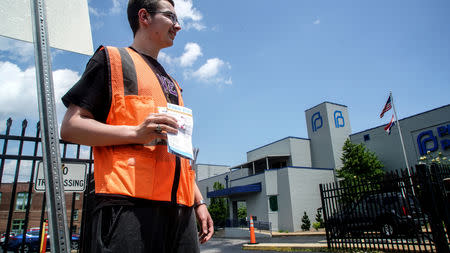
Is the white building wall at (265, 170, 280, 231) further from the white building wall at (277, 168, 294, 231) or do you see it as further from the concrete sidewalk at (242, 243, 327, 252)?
the concrete sidewalk at (242, 243, 327, 252)

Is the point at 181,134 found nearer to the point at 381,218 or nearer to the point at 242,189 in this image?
the point at 381,218

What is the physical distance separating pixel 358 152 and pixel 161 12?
2472 centimetres

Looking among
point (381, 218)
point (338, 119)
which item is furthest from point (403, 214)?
point (338, 119)

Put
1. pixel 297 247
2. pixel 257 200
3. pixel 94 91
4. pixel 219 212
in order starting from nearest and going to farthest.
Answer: pixel 94 91
pixel 297 247
pixel 257 200
pixel 219 212

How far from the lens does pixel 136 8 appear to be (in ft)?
4.94

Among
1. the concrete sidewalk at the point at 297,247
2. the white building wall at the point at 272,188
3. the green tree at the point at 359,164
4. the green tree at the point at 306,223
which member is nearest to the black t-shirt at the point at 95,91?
the concrete sidewalk at the point at 297,247

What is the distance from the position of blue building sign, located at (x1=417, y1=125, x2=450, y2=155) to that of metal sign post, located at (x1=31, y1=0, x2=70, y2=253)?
84.5ft

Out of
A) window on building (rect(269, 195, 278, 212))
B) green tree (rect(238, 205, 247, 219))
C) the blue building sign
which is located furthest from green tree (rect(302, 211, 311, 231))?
the blue building sign

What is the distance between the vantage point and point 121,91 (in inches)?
46.1

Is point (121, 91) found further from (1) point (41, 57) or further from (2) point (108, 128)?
(1) point (41, 57)

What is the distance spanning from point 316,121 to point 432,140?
10107mm

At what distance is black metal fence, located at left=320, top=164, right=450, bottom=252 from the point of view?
6422mm

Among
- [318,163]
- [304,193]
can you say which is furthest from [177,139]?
[318,163]

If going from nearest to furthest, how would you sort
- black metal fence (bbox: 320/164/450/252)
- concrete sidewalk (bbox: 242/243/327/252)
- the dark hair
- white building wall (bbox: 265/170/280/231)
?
the dark hair → black metal fence (bbox: 320/164/450/252) → concrete sidewalk (bbox: 242/243/327/252) → white building wall (bbox: 265/170/280/231)
